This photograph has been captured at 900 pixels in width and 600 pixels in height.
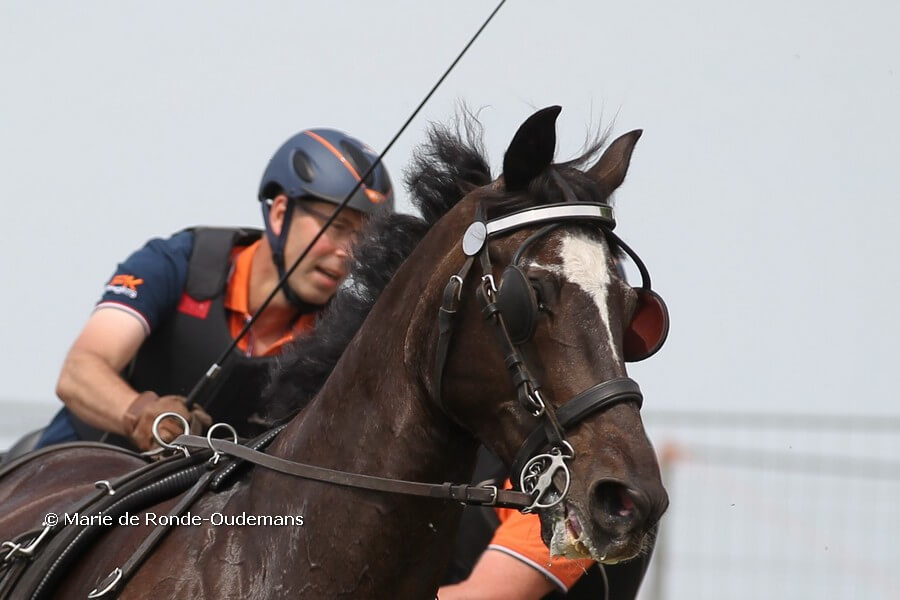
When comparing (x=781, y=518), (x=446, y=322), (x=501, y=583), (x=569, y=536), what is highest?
(x=446, y=322)

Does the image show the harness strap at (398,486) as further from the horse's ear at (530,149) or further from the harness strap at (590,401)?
the horse's ear at (530,149)

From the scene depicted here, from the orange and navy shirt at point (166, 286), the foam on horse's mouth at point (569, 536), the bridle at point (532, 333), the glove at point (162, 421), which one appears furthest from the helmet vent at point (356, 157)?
the foam on horse's mouth at point (569, 536)

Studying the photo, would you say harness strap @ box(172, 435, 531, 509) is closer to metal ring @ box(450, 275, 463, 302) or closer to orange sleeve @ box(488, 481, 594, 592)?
metal ring @ box(450, 275, 463, 302)

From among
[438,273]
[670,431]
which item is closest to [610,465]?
[438,273]

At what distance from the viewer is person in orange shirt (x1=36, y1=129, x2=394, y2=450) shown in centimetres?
556

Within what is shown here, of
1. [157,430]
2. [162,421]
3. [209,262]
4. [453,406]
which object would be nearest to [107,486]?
[157,430]

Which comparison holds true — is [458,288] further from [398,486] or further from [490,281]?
[398,486]

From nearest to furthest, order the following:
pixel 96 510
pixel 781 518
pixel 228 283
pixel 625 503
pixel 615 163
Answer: pixel 625 503 < pixel 615 163 < pixel 96 510 < pixel 228 283 < pixel 781 518

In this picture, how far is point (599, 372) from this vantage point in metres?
3.07

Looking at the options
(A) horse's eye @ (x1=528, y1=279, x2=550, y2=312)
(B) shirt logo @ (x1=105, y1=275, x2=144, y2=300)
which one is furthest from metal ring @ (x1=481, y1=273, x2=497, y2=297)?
(B) shirt logo @ (x1=105, y1=275, x2=144, y2=300)

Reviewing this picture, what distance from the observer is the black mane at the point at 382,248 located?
372cm

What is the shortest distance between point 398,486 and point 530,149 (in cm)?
92

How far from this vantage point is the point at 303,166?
5988 millimetres

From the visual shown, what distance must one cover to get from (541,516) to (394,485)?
0.42 meters
